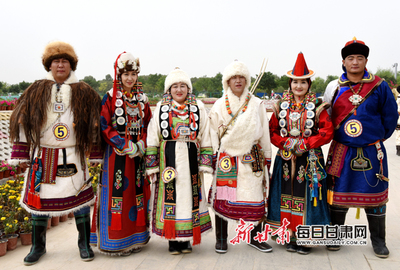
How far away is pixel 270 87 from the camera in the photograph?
42969 millimetres

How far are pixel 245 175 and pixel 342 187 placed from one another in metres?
0.99

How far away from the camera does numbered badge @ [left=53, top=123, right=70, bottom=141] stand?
3133 mm

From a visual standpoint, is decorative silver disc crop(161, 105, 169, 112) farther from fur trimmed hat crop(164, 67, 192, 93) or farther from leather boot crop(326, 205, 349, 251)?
leather boot crop(326, 205, 349, 251)

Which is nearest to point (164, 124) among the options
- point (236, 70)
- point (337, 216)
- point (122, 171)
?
point (122, 171)

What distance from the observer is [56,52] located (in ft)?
10.5

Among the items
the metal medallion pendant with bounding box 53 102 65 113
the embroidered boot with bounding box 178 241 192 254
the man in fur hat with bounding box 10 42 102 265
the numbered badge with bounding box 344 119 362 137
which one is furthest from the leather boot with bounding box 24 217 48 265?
the numbered badge with bounding box 344 119 362 137

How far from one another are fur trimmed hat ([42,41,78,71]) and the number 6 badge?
59.1 inches

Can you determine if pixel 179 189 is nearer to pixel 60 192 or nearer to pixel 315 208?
pixel 60 192

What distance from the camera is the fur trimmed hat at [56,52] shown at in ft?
10.5

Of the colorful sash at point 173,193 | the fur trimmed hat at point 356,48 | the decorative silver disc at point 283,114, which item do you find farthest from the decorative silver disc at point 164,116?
the fur trimmed hat at point 356,48

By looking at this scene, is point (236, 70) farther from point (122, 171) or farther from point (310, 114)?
point (122, 171)

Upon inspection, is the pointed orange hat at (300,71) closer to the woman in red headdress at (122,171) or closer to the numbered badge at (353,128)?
the numbered badge at (353,128)

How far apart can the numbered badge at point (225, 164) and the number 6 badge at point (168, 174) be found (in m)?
0.49

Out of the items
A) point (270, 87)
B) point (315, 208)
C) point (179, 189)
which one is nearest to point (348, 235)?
point (315, 208)
